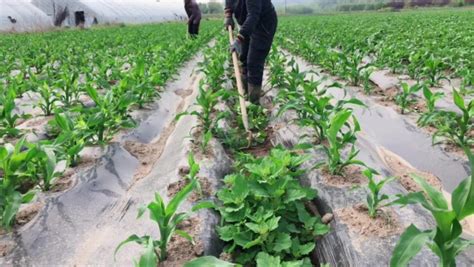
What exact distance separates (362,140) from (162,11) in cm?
3595

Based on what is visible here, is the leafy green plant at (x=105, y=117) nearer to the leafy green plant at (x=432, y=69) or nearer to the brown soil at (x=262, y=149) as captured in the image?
the brown soil at (x=262, y=149)

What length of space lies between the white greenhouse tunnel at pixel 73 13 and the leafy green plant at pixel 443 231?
787 inches

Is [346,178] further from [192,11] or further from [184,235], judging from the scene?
[192,11]

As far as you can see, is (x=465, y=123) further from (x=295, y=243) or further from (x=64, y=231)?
(x=64, y=231)

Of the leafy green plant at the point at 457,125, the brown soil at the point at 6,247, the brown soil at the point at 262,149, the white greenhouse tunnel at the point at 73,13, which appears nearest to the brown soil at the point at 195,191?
the brown soil at the point at 6,247

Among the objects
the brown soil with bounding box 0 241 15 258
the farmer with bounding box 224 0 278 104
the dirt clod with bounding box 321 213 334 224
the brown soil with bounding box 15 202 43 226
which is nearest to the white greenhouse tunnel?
the farmer with bounding box 224 0 278 104

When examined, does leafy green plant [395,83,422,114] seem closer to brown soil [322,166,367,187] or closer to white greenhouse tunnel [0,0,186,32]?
brown soil [322,166,367,187]

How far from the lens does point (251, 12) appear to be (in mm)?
4094

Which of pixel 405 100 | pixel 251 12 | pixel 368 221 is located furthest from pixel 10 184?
A: pixel 405 100

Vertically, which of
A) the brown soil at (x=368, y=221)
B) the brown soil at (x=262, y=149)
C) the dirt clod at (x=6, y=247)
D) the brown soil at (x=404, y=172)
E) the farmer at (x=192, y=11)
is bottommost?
the brown soil at (x=404, y=172)

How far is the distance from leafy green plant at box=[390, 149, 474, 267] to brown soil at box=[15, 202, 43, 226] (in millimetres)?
1859

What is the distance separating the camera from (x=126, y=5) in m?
30.7

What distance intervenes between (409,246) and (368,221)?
663 millimetres

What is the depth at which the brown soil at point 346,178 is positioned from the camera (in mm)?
2414
